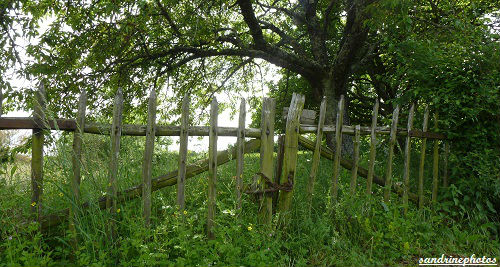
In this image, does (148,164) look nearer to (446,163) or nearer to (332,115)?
(446,163)

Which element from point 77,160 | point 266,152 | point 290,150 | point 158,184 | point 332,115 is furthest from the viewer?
point 332,115

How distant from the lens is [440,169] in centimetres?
561

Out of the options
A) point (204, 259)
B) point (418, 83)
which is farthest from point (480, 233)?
point (204, 259)

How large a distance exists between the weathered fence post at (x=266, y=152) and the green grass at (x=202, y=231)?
0.42 feet

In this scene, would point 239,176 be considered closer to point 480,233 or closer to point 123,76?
point 480,233

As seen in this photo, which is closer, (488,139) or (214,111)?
(214,111)

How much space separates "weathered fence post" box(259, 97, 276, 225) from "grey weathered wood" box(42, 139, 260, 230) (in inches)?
3.9

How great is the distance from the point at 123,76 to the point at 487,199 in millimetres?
6859

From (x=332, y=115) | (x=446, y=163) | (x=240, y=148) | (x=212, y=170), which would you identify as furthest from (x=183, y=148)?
(x=332, y=115)

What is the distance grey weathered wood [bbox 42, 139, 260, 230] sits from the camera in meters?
3.16

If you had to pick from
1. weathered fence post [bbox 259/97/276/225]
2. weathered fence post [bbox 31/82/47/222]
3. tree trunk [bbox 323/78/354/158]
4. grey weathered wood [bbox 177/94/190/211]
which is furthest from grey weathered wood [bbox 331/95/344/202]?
tree trunk [bbox 323/78/354/158]

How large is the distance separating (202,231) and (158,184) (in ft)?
2.05

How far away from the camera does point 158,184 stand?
11.3 feet

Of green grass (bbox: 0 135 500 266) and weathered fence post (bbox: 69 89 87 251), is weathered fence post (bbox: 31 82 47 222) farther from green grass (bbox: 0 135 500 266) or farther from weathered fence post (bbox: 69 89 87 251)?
weathered fence post (bbox: 69 89 87 251)
